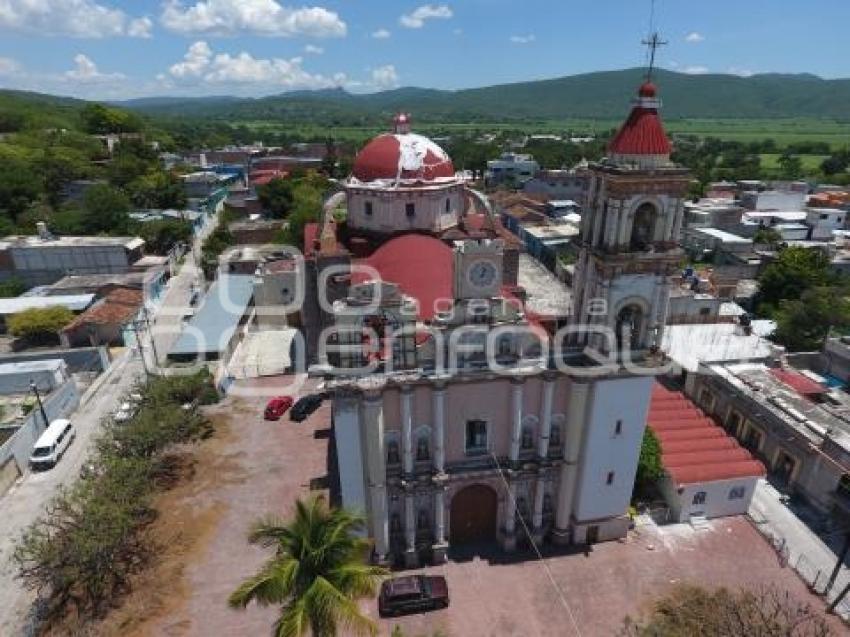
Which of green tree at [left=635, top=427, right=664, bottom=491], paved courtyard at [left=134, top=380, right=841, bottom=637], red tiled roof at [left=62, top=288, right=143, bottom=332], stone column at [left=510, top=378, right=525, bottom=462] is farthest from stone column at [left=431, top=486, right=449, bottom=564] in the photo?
red tiled roof at [left=62, top=288, right=143, bottom=332]

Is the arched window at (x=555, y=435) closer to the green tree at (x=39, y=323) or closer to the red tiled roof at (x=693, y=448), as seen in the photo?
the red tiled roof at (x=693, y=448)

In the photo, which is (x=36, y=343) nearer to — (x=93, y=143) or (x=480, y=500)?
(x=480, y=500)

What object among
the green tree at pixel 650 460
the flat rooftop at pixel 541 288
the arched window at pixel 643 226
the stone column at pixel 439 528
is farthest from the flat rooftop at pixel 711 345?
the stone column at pixel 439 528

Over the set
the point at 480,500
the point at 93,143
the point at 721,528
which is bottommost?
the point at 721,528

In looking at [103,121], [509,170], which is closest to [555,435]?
[509,170]

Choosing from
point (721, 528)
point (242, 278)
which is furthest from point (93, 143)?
point (721, 528)

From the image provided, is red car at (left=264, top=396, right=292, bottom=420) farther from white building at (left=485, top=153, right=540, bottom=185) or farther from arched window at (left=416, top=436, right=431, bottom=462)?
white building at (left=485, top=153, right=540, bottom=185)

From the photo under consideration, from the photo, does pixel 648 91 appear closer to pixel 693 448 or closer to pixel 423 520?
pixel 693 448
